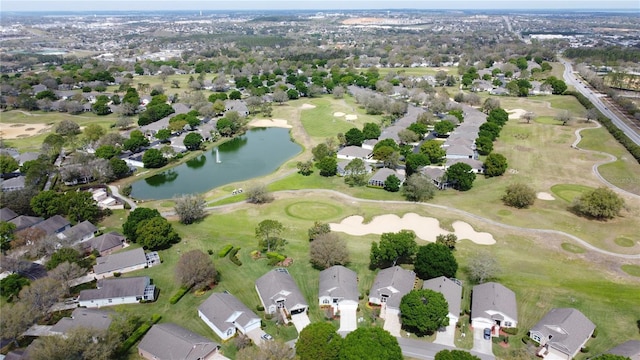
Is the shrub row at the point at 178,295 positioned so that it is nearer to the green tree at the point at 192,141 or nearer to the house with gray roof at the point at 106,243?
the house with gray roof at the point at 106,243

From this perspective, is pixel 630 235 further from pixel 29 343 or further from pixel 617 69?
pixel 617 69

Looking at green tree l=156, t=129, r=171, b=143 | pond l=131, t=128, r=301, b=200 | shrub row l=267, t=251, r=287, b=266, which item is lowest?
pond l=131, t=128, r=301, b=200

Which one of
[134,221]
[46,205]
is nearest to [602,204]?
[134,221]

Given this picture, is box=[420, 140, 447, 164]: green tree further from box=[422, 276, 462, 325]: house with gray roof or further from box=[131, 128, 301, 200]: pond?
box=[422, 276, 462, 325]: house with gray roof

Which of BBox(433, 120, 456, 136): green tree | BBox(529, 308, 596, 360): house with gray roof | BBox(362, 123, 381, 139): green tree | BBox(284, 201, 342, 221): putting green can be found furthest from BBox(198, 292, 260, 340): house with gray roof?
BBox(433, 120, 456, 136): green tree

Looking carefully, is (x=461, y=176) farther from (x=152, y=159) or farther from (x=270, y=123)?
(x=270, y=123)
